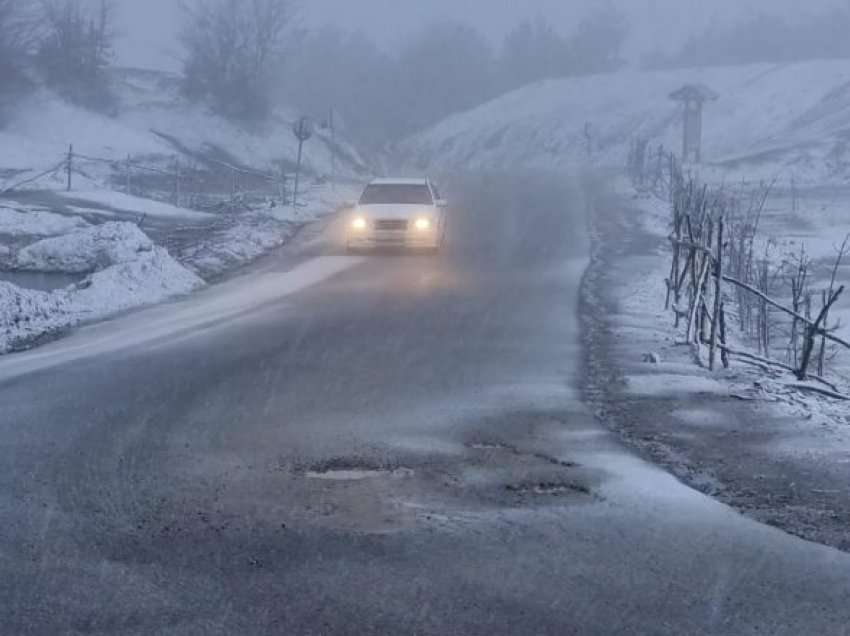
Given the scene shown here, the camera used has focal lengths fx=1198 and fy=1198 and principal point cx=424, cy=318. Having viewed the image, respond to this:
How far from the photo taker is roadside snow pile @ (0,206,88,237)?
83.9 feet

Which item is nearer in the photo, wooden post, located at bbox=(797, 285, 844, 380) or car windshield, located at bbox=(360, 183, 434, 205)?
wooden post, located at bbox=(797, 285, 844, 380)

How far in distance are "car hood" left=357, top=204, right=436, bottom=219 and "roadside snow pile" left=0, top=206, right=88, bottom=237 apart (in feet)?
21.9

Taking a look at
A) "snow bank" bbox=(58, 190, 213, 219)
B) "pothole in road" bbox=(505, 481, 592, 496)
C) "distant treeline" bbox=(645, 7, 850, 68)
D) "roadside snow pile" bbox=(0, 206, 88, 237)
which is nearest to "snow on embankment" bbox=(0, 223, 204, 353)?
"roadside snow pile" bbox=(0, 206, 88, 237)

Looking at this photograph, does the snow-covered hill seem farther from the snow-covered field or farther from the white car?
the white car

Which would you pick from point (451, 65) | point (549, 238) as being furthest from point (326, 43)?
point (549, 238)

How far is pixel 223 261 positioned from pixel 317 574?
17686 millimetres

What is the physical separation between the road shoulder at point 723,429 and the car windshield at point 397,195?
1118cm

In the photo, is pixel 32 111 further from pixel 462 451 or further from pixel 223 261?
pixel 462 451

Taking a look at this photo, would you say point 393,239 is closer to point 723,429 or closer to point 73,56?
point 723,429

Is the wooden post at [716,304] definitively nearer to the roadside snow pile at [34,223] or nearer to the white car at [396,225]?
the white car at [396,225]

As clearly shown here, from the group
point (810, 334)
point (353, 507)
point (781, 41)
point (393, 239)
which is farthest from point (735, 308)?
point (781, 41)

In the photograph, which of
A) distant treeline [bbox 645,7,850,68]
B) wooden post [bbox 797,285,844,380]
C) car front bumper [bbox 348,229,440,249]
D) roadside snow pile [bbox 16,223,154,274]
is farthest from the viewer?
distant treeline [bbox 645,7,850,68]

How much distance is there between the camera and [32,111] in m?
54.4


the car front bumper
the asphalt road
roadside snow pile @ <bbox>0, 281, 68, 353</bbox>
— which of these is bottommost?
the asphalt road
